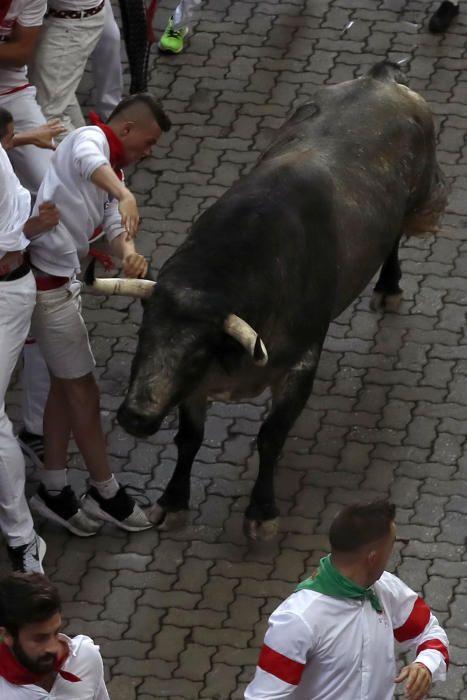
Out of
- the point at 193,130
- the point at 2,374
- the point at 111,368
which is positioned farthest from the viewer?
the point at 193,130

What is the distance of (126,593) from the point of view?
8039 millimetres

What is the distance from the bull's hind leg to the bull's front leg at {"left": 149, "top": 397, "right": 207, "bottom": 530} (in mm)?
2060

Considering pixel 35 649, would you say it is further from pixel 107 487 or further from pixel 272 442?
pixel 272 442

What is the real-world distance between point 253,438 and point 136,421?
1.77 metres

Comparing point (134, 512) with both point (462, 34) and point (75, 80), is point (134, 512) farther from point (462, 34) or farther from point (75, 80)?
point (462, 34)

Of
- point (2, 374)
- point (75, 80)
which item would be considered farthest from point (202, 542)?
point (75, 80)

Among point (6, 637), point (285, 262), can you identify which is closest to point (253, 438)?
point (285, 262)

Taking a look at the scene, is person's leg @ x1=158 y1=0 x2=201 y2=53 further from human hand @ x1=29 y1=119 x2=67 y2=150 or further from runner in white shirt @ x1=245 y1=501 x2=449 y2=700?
runner in white shirt @ x1=245 y1=501 x2=449 y2=700

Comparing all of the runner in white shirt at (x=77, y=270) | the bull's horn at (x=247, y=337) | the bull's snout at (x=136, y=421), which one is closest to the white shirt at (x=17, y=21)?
the runner in white shirt at (x=77, y=270)

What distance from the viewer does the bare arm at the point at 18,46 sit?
30.4 ft

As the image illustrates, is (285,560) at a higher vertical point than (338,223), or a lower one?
lower

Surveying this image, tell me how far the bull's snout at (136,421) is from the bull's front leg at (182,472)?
91 centimetres

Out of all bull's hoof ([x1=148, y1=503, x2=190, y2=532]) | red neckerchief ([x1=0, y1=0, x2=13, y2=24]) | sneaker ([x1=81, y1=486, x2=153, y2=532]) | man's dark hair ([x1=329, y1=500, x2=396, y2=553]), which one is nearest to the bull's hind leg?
bull's hoof ([x1=148, y1=503, x2=190, y2=532])

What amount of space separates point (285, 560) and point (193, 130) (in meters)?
4.53
